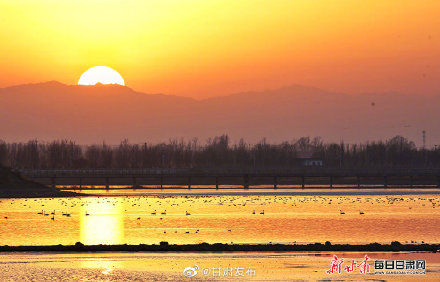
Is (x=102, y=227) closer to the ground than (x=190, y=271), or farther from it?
farther from it

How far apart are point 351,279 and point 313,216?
32842mm

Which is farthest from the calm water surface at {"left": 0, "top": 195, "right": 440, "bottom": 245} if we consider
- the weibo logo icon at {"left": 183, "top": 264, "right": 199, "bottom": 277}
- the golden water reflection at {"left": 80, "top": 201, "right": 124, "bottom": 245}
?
the weibo logo icon at {"left": 183, "top": 264, "right": 199, "bottom": 277}

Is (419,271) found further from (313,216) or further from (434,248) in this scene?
(313,216)

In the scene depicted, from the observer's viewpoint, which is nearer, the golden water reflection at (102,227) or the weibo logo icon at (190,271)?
the weibo logo icon at (190,271)

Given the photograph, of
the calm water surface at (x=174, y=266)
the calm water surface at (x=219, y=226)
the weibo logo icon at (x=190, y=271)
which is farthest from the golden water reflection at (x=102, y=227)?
the weibo logo icon at (x=190, y=271)

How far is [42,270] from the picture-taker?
2602cm

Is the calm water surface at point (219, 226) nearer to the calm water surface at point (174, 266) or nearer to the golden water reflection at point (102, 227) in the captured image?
the golden water reflection at point (102, 227)

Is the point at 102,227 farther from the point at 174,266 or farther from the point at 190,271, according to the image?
the point at 190,271

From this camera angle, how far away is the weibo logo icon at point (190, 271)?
25.2 metres

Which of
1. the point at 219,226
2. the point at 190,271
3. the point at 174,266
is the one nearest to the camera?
the point at 190,271

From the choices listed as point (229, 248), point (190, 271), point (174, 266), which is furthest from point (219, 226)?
point (190, 271)

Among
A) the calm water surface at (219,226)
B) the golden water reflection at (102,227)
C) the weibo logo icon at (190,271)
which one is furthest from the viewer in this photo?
the calm water surface at (219,226)

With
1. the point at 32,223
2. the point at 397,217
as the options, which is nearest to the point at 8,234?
the point at 32,223

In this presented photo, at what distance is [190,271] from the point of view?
1016 inches
